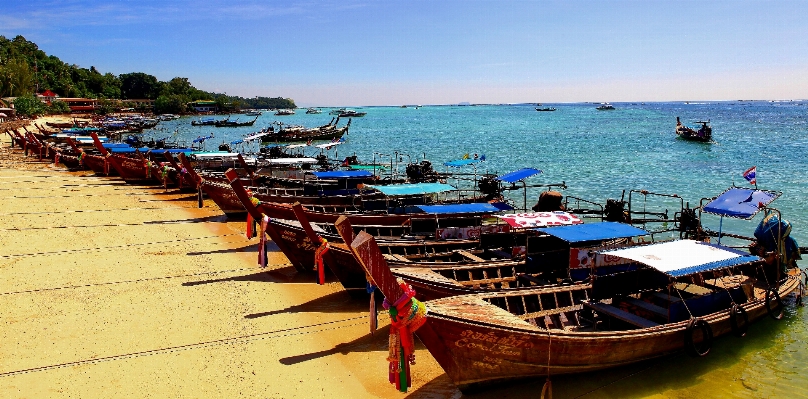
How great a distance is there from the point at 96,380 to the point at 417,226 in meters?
10.1

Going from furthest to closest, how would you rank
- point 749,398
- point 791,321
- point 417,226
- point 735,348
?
1. point 417,226
2. point 791,321
3. point 735,348
4. point 749,398

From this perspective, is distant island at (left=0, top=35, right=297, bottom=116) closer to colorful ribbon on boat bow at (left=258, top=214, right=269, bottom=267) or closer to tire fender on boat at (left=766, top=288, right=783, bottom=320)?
colorful ribbon on boat bow at (left=258, top=214, right=269, bottom=267)

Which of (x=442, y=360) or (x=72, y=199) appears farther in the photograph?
(x=72, y=199)

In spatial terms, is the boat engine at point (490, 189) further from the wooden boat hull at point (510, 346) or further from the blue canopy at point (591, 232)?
the wooden boat hull at point (510, 346)

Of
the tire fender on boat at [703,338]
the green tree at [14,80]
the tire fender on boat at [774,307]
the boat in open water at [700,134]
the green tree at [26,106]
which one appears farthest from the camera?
the green tree at [14,80]

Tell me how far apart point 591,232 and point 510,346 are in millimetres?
4694

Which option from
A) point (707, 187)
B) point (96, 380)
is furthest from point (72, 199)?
point (707, 187)

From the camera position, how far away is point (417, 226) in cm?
1739

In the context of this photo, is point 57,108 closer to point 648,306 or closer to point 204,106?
point 204,106

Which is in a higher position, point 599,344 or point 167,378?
point 599,344

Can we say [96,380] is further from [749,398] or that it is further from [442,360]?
[749,398]

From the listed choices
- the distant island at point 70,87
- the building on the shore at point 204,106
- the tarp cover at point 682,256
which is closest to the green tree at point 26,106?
the distant island at point 70,87

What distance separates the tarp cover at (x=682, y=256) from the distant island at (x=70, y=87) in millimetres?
85377

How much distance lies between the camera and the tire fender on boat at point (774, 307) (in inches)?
479
